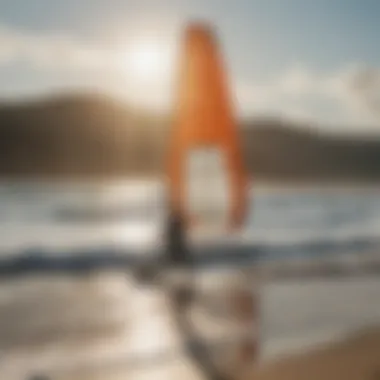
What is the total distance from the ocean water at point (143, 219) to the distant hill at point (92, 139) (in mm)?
90

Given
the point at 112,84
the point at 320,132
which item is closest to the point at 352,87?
the point at 320,132

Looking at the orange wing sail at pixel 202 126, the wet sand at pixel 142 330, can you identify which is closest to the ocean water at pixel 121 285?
the wet sand at pixel 142 330

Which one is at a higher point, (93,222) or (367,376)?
(93,222)

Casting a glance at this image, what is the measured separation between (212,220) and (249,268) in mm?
923

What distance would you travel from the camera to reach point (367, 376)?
84.0 inches

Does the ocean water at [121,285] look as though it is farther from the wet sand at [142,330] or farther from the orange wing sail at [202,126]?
the orange wing sail at [202,126]

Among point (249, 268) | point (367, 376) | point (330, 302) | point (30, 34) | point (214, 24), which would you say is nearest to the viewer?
point (367, 376)

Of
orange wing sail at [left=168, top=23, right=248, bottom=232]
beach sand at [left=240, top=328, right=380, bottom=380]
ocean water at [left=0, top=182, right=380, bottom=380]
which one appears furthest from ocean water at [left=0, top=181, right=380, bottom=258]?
beach sand at [left=240, top=328, right=380, bottom=380]

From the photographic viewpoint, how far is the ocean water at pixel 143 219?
8.66 feet

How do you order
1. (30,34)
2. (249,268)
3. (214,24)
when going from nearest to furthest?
(30,34) → (214,24) → (249,268)

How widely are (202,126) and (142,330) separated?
708 mm

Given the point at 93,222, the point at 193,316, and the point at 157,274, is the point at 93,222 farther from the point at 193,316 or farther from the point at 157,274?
the point at 193,316

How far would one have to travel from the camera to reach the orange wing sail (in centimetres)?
241

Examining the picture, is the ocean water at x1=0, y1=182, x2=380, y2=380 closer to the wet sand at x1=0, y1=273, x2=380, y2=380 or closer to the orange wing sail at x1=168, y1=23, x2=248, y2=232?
the wet sand at x1=0, y1=273, x2=380, y2=380
